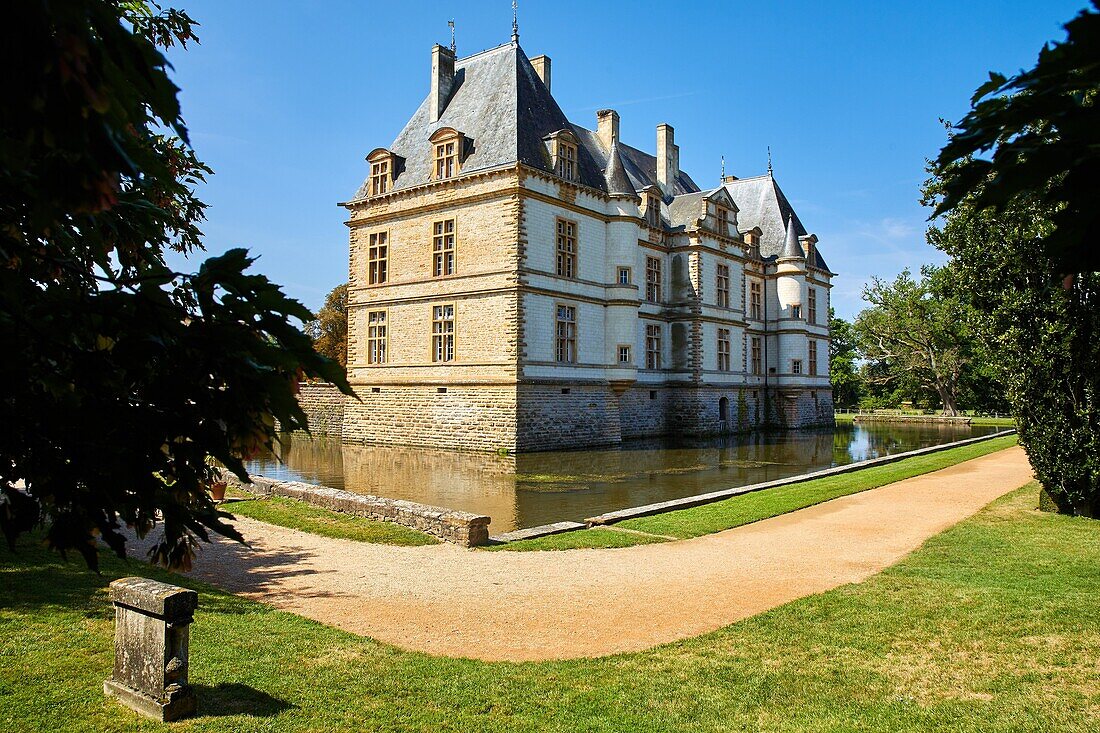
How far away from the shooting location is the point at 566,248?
29.3m

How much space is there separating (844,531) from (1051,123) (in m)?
10.4

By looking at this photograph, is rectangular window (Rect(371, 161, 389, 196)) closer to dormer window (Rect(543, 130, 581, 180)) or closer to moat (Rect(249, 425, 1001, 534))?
dormer window (Rect(543, 130, 581, 180))

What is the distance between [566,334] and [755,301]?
1852 centimetres

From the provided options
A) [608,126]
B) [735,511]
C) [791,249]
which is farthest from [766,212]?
[735,511]

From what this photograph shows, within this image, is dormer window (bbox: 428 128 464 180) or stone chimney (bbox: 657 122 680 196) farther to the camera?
stone chimney (bbox: 657 122 680 196)

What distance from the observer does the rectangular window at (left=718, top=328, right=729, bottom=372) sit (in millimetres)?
38406

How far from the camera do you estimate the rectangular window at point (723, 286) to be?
3850cm

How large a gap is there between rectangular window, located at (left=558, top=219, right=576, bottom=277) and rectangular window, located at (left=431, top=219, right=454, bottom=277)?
411 cm

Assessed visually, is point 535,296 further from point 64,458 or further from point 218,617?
point 64,458

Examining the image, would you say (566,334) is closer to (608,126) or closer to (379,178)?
(379,178)

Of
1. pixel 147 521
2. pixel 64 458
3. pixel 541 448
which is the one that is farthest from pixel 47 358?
pixel 541 448

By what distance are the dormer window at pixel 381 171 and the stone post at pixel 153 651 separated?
89.7 feet

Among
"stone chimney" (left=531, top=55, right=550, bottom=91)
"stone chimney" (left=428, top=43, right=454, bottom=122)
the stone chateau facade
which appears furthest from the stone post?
"stone chimney" (left=531, top=55, right=550, bottom=91)

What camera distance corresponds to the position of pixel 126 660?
526 cm
